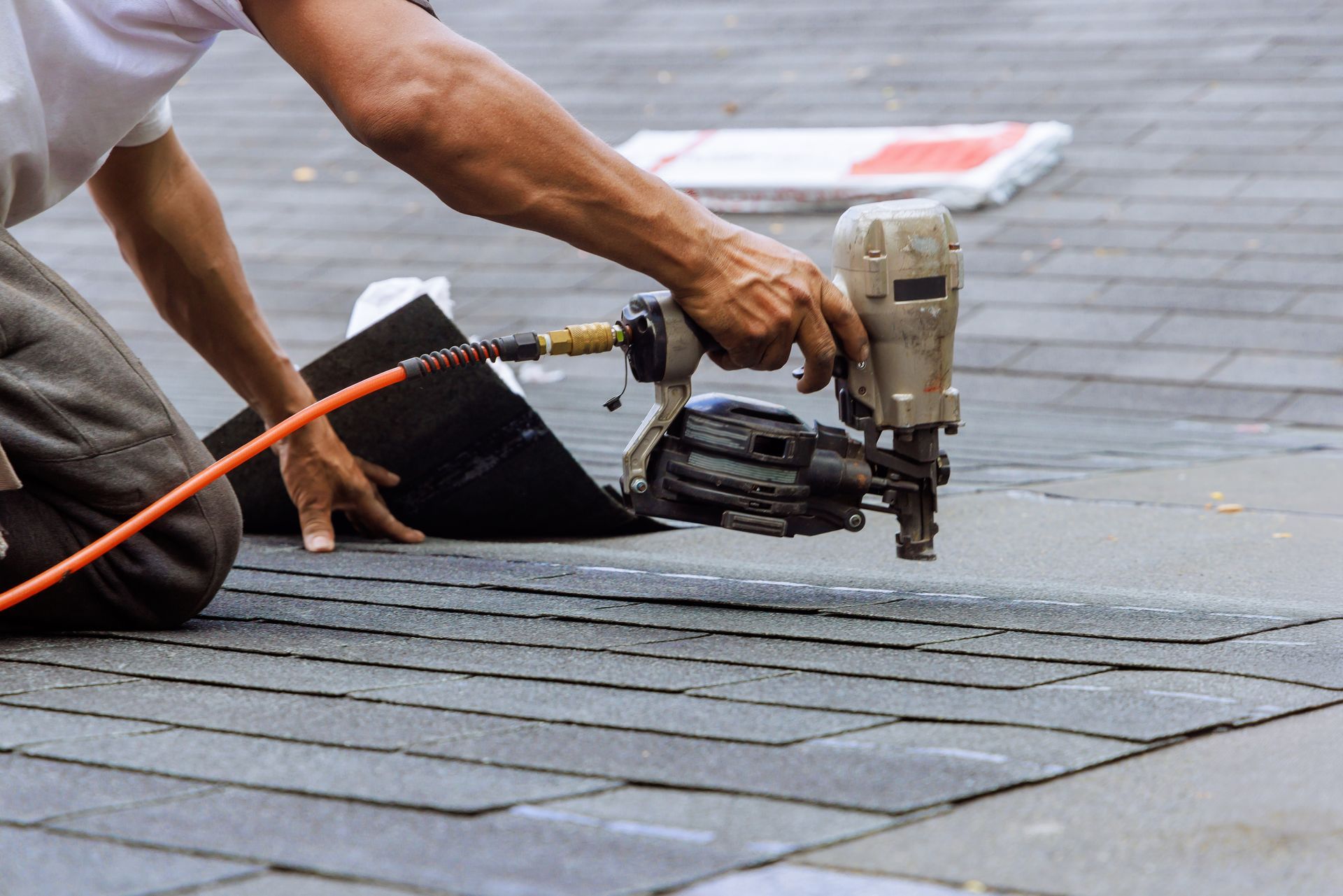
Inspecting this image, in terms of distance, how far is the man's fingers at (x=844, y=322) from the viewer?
8.07ft

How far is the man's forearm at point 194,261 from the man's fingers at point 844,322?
122 centimetres

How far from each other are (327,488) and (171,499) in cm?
86

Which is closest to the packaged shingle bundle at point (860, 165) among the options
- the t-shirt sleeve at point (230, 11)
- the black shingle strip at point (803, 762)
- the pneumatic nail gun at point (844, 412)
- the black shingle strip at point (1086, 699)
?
the pneumatic nail gun at point (844, 412)

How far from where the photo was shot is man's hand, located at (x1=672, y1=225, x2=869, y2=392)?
2406 millimetres

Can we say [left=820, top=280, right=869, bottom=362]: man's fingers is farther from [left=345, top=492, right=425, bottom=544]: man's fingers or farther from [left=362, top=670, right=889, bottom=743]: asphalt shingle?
[left=345, top=492, right=425, bottom=544]: man's fingers

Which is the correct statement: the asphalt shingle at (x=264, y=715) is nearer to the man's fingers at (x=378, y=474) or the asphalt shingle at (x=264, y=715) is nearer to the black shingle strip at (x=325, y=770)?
the black shingle strip at (x=325, y=770)

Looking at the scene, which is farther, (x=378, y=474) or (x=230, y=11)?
(x=378, y=474)

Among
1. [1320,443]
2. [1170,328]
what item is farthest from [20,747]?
[1170,328]

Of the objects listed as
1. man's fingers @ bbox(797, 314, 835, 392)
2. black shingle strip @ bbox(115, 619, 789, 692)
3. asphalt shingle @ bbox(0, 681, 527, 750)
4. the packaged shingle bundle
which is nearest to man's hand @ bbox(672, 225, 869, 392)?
man's fingers @ bbox(797, 314, 835, 392)

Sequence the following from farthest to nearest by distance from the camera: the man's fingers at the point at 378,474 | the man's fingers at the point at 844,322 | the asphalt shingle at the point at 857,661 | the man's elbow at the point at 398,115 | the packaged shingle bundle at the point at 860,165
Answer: the packaged shingle bundle at the point at 860,165, the man's fingers at the point at 378,474, the man's fingers at the point at 844,322, the man's elbow at the point at 398,115, the asphalt shingle at the point at 857,661

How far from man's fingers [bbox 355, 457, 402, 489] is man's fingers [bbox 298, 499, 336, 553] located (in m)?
0.12

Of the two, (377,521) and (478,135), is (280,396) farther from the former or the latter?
(478,135)

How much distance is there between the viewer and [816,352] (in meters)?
2.47

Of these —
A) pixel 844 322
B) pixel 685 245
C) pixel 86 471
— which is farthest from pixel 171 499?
pixel 844 322
